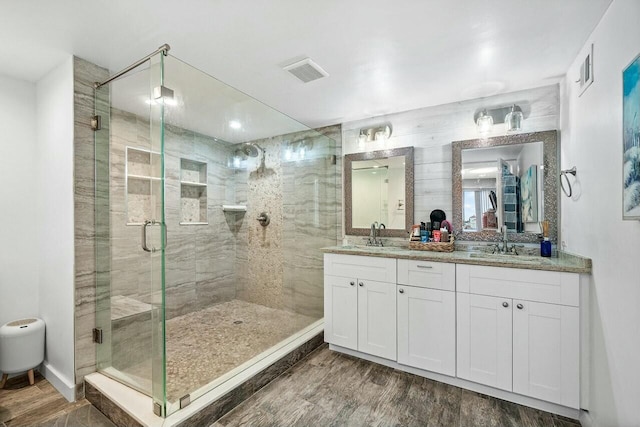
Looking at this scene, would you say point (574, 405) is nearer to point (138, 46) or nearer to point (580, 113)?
point (580, 113)

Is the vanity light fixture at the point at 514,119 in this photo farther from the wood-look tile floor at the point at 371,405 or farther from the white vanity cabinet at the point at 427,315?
the wood-look tile floor at the point at 371,405

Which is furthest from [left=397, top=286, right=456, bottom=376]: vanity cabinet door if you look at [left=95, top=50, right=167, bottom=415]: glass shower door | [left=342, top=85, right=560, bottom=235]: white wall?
[left=95, top=50, right=167, bottom=415]: glass shower door

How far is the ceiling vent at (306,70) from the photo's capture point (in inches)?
82.6

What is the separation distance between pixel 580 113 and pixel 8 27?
3.57 metres

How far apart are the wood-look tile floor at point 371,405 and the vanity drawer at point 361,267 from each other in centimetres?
77

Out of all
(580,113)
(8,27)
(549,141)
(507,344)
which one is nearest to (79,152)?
(8,27)

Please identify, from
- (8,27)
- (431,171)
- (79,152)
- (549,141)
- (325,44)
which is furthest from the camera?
(431,171)

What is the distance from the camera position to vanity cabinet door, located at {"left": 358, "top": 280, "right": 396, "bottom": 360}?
2420 millimetres

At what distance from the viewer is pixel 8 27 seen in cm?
169

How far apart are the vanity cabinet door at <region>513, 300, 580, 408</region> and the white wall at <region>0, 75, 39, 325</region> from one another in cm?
374

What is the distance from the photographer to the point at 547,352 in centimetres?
186

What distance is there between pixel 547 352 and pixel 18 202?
13.3ft

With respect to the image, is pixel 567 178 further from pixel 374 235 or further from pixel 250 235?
pixel 250 235

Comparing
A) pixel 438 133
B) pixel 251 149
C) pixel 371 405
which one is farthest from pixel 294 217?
pixel 371 405
